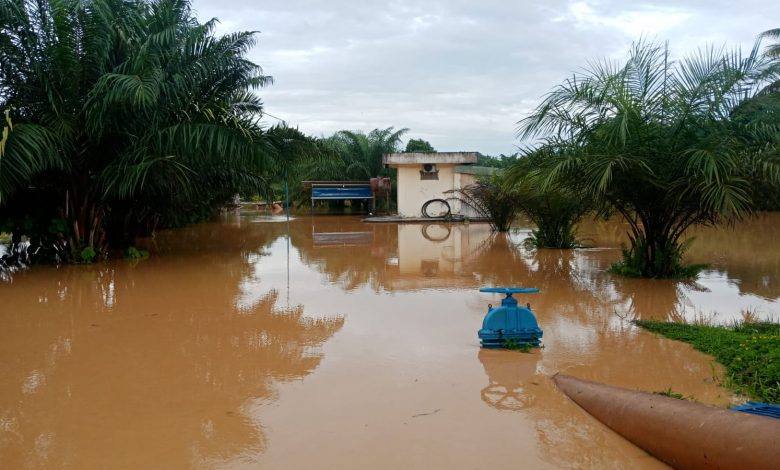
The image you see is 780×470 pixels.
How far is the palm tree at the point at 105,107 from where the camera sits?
9070 millimetres

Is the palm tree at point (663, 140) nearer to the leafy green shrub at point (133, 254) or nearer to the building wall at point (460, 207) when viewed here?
the leafy green shrub at point (133, 254)

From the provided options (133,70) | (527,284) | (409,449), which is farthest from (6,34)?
(409,449)

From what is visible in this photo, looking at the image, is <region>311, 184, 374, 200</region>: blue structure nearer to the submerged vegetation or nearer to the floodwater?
the submerged vegetation

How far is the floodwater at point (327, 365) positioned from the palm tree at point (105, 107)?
145 centimetres

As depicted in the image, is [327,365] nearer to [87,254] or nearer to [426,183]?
[87,254]

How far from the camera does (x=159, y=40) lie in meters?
10.1

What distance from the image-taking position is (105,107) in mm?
9094

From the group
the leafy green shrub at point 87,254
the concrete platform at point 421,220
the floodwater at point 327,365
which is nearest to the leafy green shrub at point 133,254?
the leafy green shrub at point 87,254

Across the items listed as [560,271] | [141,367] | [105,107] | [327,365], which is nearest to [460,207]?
[560,271]

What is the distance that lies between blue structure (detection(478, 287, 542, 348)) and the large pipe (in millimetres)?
1251

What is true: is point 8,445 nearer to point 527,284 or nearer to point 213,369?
point 213,369

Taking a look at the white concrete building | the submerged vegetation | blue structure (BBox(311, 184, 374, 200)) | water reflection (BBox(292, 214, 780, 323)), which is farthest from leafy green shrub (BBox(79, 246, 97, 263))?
blue structure (BBox(311, 184, 374, 200))

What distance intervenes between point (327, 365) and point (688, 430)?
2.61 m

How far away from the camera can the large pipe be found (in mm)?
2654
